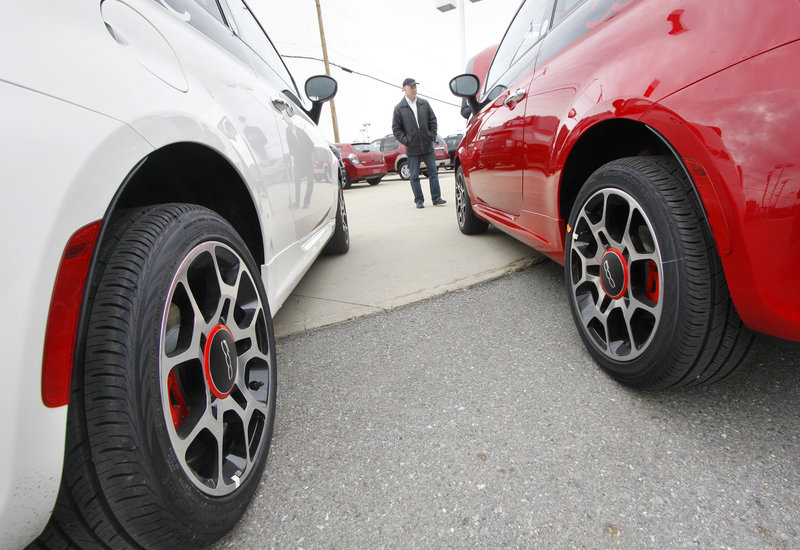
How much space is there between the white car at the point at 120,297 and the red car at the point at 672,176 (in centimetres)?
111

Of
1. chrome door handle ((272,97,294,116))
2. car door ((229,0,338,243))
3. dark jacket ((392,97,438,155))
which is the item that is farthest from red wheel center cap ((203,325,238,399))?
dark jacket ((392,97,438,155))

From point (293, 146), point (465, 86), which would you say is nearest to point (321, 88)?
point (465, 86)

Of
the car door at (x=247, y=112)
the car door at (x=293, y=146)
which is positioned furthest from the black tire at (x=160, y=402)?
the car door at (x=293, y=146)

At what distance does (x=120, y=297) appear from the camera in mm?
711

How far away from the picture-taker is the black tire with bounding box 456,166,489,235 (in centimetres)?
363

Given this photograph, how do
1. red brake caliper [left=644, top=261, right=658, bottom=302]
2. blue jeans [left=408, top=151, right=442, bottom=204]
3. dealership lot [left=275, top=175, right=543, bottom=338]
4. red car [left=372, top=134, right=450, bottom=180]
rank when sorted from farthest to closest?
red car [left=372, top=134, right=450, bottom=180] < blue jeans [left=408, top=151, right=442, bottom=204] < dealership lot [left=275, top=175, right=543, bottom=338] < red brake caliper [left=644, top=261, right=658, bottom=302]

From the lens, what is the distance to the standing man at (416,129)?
18.8ft

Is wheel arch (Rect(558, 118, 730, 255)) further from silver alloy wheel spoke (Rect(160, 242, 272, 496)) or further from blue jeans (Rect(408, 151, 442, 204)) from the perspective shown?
blue jeans (Rect(408, 151, 442, 204))

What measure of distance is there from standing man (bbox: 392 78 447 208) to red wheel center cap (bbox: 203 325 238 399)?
16.8 ft

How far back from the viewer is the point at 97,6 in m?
0.78

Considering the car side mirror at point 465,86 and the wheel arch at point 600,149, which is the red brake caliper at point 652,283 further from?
the car side mirror at point 465,86

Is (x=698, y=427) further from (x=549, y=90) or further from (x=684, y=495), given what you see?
(x=549, y=90)

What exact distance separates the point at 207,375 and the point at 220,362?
5 cm

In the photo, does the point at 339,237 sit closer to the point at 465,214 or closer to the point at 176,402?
the point at 465,214
